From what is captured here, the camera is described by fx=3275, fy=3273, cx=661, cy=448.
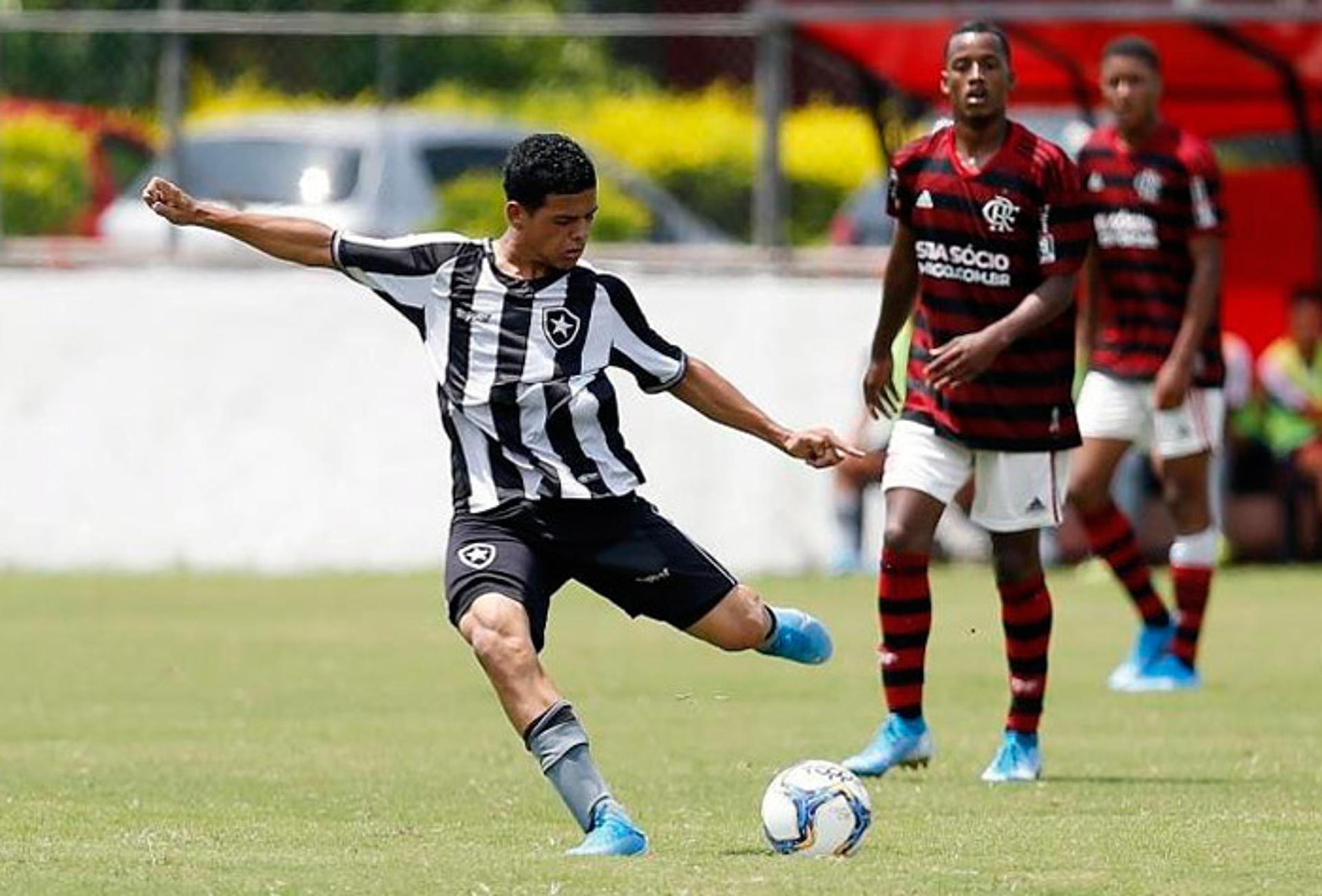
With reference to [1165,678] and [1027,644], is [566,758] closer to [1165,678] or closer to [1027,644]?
[1027,644]

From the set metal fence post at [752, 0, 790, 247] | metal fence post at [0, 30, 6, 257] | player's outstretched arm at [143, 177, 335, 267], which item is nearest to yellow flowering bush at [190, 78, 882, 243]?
metal fence post at [0, 30, 6, 257]

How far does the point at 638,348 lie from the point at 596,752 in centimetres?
256

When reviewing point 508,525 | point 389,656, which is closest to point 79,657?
point 389,656

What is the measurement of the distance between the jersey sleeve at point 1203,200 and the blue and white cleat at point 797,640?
4515 millimetres

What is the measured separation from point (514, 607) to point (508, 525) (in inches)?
14.1

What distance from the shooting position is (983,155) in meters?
10.1

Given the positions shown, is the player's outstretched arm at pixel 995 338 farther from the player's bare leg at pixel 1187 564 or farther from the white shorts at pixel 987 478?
the player's bare leg at pixel 1187 564

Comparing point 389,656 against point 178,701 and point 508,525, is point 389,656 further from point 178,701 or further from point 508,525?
point 508,525

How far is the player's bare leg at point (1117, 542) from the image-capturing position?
13000mm

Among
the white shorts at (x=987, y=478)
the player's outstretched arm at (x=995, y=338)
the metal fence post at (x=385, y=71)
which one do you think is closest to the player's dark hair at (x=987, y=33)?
the player's outstretched arm at (x=995, y=338)

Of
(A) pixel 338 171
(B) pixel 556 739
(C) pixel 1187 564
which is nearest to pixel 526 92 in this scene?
(A) pixel 338 171

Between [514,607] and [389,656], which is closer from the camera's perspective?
[514,607]

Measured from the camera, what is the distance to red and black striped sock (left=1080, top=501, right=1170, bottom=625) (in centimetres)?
1309

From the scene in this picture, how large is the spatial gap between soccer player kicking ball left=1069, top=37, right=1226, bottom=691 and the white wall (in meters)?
5.32
